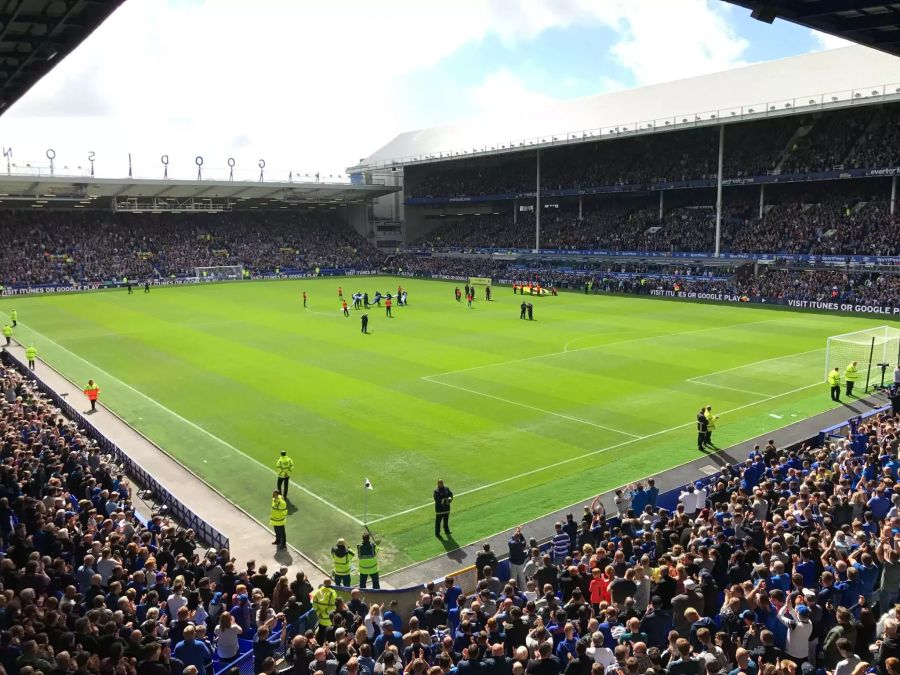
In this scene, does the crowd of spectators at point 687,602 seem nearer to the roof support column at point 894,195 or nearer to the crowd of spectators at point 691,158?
the roof support column at point 894,195

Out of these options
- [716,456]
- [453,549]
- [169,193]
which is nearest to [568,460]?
[716,456]

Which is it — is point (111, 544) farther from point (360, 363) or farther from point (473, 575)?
point (360, 363)

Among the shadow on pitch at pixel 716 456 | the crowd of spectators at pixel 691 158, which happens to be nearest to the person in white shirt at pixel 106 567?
the shadow on pitch at pixel 716 456

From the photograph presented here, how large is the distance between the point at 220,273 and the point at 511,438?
217 ft

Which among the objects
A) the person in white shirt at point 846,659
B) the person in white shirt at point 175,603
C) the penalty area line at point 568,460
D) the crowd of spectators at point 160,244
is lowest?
the penalty area line at point 568,460

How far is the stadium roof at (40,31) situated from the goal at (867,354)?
87.7 feet

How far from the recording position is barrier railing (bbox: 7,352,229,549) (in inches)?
626

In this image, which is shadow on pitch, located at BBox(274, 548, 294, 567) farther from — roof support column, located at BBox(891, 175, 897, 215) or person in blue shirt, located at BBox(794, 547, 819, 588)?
roof support column, located at BBox(891, 175, 897, 215)

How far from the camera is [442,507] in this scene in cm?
1638

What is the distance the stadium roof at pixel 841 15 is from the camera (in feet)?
40.9

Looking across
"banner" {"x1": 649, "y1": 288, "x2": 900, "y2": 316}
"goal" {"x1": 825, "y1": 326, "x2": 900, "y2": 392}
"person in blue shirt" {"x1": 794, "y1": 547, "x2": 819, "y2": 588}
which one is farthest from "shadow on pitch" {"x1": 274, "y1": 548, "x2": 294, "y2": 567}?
"banner" {"x1": 649, "y1": 288, "x2": 900, "y2": 316}

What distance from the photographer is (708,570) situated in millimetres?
10688

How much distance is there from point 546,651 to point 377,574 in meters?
7.13

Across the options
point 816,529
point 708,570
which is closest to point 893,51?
point 816,529
